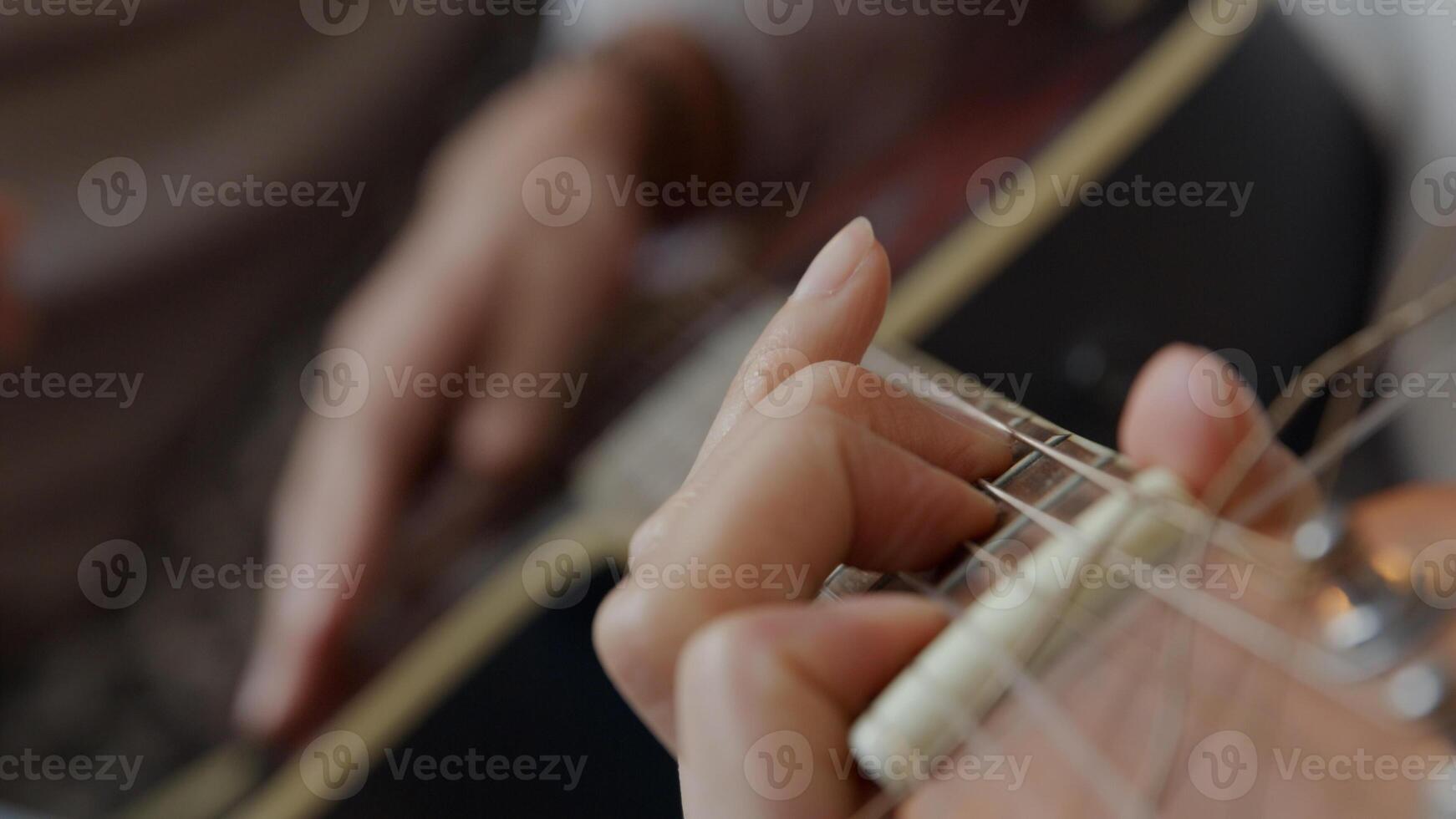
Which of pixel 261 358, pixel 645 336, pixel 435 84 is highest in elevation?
pixel 435 84

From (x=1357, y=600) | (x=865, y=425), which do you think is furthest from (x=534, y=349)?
(x=1357, y=600)

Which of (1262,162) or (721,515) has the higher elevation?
(1262,162)

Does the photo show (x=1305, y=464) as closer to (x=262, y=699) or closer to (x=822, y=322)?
(x=822, y=322)

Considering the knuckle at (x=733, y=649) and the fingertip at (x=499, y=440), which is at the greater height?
the knuckle at (x=733, y=649)

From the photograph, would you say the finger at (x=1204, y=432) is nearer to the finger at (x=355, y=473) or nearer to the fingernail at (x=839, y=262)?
the fingernail at (x=839, y=262)

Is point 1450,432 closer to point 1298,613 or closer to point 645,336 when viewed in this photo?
point 1298,613

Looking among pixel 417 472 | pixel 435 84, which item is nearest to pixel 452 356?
pixel 417 472

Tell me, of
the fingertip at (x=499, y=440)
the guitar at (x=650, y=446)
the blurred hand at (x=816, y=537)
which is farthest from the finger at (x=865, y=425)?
the fingertip at (x=499, y=440)
